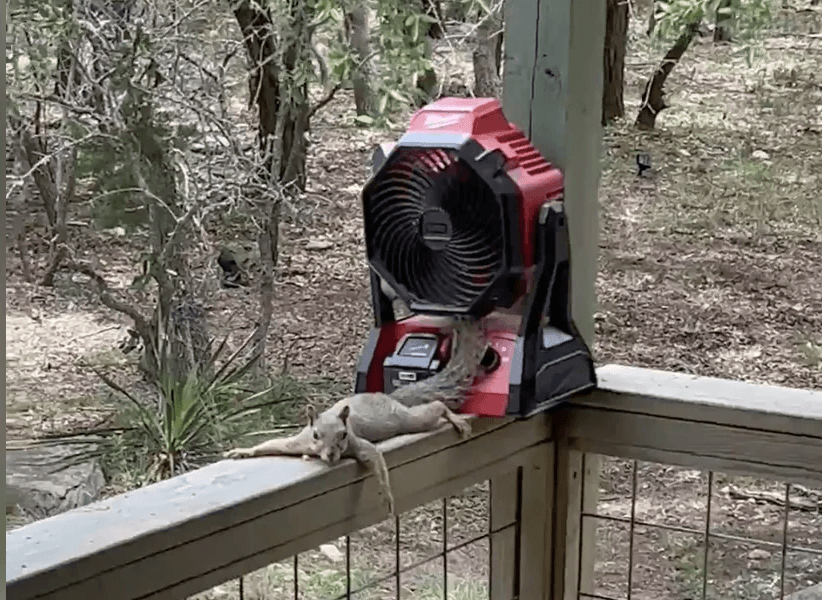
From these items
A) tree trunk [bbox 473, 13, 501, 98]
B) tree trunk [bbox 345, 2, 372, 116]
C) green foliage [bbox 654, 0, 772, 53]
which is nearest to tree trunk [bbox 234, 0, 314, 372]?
tree trunk [bbox 345, 2, 372, 116]

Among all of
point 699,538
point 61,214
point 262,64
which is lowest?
point 699,538

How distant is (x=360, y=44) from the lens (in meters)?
3.73

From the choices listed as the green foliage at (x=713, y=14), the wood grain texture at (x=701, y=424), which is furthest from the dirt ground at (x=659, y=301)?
the wood grain texture at (x=701, y=424)

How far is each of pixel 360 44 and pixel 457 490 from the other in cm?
229

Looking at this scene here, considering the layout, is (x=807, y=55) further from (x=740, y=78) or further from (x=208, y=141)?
(x=208, y=141)

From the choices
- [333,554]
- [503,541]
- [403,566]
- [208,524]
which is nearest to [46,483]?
[333,554]

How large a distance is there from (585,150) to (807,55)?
352cm

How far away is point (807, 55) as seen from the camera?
16.4 ft

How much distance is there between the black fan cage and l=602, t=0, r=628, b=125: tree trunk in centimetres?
222

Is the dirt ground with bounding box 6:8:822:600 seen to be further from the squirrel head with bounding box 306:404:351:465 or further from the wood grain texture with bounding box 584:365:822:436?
the squirrel head with bounding box 306:404:351:465

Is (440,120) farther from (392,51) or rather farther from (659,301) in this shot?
(659,301)

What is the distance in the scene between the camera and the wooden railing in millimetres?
1184

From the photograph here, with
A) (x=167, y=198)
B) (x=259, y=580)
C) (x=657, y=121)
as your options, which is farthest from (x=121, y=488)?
(x=657, y=121)

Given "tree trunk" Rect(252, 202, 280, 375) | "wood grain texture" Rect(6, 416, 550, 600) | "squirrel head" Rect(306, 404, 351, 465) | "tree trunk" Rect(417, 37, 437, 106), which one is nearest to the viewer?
"wood grain texture" Rect(6, 416, 550, 600)
